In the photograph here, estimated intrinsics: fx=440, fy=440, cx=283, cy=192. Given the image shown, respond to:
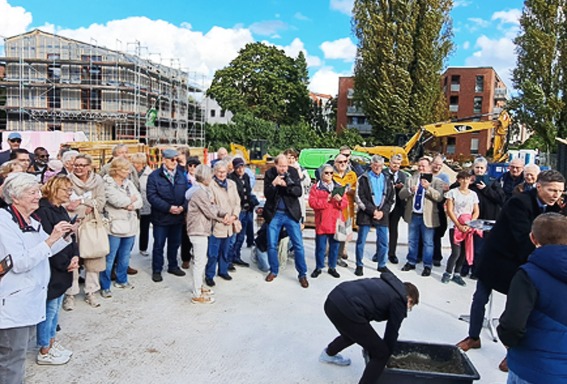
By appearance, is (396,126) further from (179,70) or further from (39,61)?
(39,61)

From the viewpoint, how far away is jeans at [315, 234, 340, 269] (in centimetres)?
596

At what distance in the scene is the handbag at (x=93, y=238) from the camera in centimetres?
450

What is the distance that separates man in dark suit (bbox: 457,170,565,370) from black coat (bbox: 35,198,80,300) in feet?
11.2

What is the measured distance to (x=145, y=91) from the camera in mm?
37844

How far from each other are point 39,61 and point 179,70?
468 inches

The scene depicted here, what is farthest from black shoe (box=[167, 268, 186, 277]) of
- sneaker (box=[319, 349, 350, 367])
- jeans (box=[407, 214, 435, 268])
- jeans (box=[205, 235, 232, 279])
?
jeans (box=[407, 214, 435, 268])

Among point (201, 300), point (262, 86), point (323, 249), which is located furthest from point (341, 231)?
point (262, 86)

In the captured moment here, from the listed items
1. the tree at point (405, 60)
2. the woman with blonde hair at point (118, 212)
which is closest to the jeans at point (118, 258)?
the woman with blonde hair at point (118, 212)

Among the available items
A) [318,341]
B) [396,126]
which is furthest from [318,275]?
[396,126]

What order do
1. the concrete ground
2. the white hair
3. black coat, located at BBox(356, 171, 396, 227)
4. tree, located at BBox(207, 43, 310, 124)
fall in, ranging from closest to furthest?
the white hair → the concrete ground → black coat, located at BBox(356, 171, 396, 227) → tree, located at BBox(207, 43, 310, 124)

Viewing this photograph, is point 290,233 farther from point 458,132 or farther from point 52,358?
point 458,132

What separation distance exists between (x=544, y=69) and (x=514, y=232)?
96.5ft

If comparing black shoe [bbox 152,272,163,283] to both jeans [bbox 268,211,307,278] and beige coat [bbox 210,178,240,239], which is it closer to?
beige coat [bbox 210,178,240,239]

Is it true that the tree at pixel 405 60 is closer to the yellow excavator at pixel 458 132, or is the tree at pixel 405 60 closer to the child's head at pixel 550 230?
the yellow excavator at pixel 458 132
